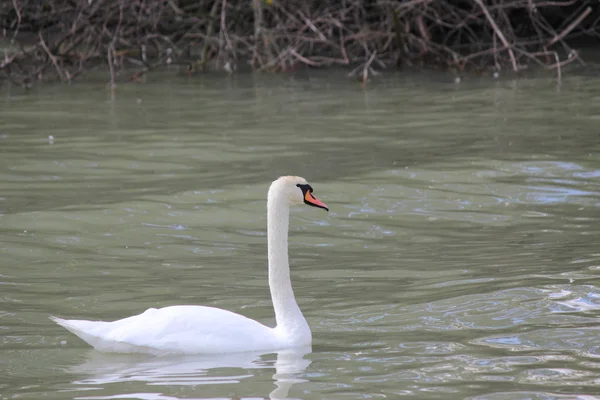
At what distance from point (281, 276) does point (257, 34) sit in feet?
38.6

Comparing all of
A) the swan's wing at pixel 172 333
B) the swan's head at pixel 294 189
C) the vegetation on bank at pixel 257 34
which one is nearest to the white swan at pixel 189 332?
the swan's wing at pixel 172 333

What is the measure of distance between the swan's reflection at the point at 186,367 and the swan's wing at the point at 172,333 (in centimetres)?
5

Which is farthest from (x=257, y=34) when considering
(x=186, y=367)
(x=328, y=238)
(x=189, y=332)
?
(x=186, y=367)

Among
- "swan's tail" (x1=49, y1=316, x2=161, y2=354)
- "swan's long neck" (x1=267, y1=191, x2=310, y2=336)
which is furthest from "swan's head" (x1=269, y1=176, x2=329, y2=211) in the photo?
"swan's tail" (x1=49, y1=316, x2=161, y2=354)

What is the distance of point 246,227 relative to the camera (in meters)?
8.48

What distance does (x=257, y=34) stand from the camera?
17.0m

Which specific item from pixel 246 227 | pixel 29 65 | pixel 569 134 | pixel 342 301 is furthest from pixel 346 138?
pixel 29 65

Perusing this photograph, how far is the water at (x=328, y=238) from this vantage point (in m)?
5.03

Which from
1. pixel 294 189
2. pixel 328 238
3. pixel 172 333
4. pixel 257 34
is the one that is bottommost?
pixel 328 238

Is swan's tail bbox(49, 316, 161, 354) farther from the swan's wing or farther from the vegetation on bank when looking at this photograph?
the vegetation on bank

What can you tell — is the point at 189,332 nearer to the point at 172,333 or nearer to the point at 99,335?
the point at 172,333

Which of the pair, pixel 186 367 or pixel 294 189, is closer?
pixel 186 367

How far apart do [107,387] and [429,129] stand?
7993 mm

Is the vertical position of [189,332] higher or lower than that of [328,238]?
higher
